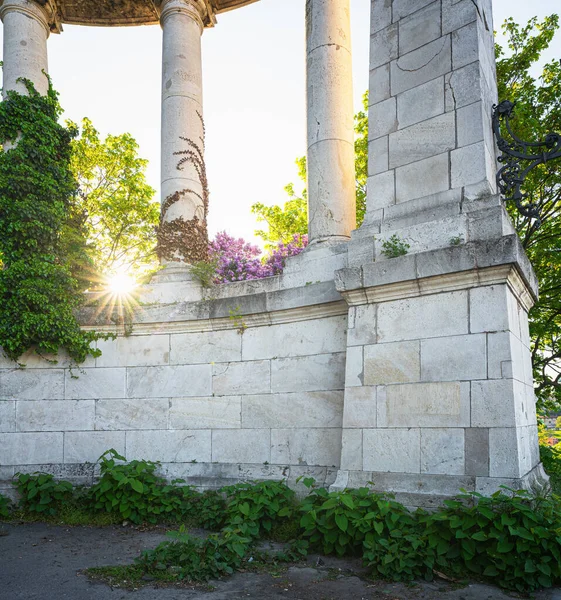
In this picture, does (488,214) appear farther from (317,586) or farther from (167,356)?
(167,356)

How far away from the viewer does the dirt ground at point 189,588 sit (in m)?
5.56

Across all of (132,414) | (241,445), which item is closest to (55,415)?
(132,414)

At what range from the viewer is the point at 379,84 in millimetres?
8617

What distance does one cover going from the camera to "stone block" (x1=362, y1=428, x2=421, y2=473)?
6980 millimetres

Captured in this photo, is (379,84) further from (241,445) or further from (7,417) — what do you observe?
(7,417)

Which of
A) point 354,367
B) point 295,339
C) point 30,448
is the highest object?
point 295,339

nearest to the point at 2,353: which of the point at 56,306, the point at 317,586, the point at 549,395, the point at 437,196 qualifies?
the point at 56,306

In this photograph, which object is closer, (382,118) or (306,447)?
(382,118)

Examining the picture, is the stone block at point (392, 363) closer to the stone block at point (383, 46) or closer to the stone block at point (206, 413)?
the stone block at point (206, 413)

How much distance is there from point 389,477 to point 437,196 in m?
3.86

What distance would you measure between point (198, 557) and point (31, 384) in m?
5.62

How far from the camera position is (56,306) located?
1027 centimetres

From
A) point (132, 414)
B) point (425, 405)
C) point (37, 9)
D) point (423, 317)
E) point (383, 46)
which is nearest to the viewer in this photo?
point (425, 405)

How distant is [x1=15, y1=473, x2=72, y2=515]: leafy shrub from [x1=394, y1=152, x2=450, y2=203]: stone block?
23.8 feet
